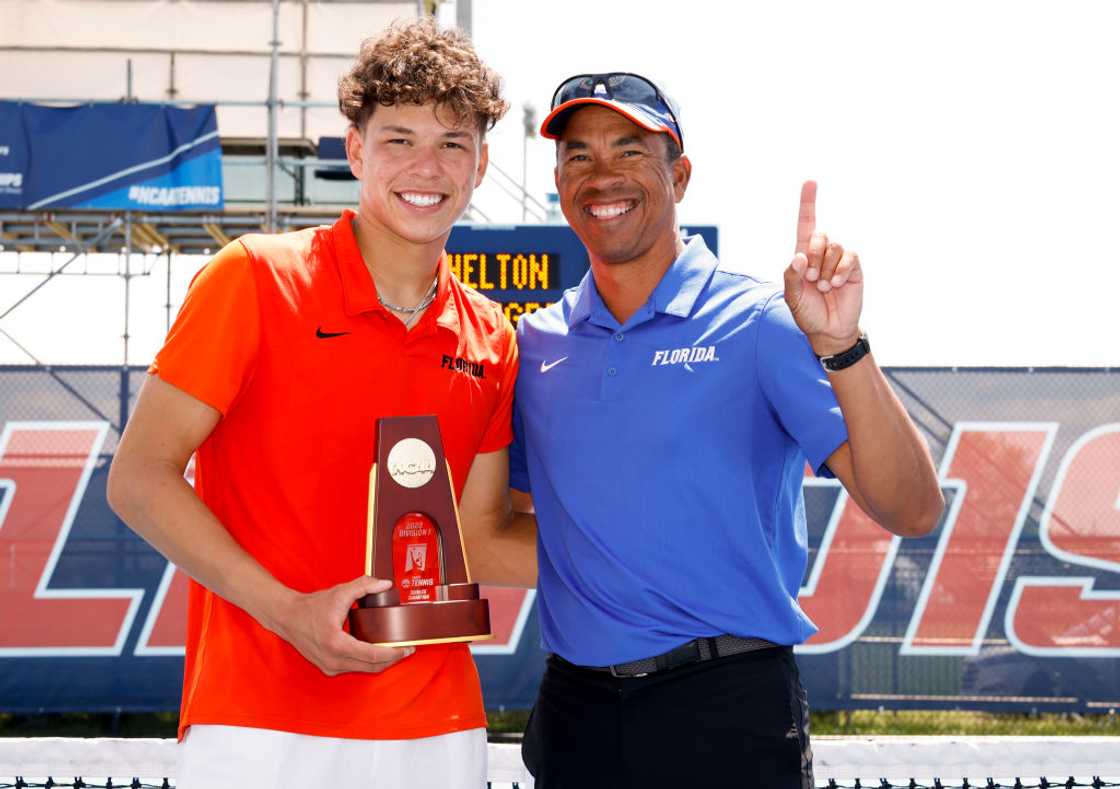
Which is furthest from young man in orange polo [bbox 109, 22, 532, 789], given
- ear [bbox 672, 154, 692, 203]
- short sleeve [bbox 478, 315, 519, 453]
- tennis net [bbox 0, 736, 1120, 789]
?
tennis net [bbox 0, 736, 1120, 789]

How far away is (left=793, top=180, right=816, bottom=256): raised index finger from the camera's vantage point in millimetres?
2607

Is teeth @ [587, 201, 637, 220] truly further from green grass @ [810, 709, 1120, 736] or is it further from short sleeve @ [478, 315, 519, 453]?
green grass @ [810, 709, 1120, 736]

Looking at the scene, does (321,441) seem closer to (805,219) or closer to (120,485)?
(120,485)

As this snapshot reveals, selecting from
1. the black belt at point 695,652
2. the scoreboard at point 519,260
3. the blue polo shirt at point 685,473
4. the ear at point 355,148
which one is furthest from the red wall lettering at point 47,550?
the black belt at point 695,652

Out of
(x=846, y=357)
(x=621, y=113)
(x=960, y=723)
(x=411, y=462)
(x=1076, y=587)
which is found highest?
(x=621, y=113)

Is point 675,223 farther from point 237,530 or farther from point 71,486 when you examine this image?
point 71,486

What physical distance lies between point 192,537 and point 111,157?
13207 millimetres

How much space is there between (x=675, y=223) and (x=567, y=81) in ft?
1.36

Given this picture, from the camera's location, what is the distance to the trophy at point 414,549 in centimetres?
249

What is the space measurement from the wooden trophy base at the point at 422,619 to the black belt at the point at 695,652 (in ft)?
1.17

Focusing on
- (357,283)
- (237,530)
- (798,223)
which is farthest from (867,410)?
(237,530)

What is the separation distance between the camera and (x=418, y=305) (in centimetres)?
287

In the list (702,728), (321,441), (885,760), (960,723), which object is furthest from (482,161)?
(960,723)

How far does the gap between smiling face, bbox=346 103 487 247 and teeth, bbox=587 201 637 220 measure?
0.35m
